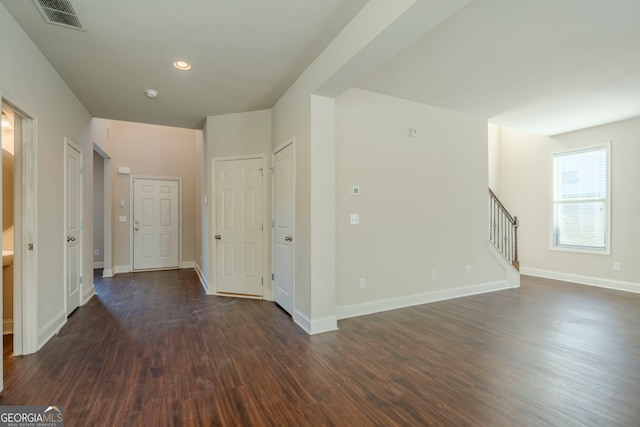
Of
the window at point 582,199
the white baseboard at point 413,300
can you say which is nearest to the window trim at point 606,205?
the window at point 582,199

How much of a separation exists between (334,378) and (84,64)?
12.1 ft

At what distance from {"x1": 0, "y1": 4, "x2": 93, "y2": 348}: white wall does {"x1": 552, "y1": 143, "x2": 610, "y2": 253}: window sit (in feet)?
24.9

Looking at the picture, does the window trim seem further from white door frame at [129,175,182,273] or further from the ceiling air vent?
white door frame at [129,175,182,273]

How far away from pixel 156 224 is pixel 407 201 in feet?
17.9

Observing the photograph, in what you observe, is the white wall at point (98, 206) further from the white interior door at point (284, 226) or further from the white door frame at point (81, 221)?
the white interior door at point (284, 226)

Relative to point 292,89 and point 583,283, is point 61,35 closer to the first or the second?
point 292,89

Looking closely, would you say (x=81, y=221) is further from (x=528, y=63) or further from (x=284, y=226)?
(x=528, y=63)

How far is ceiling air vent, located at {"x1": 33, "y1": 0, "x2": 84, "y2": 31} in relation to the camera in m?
2.10

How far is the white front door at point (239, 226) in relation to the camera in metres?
4.34

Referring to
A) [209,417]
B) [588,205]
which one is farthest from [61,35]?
[588,205]

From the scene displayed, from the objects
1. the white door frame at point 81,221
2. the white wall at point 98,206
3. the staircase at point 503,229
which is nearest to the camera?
the white door frame at point 81,221

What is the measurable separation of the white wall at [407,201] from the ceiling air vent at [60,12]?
246cm

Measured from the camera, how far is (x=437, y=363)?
2.43 meters

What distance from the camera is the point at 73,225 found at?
11.9 ft
